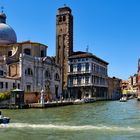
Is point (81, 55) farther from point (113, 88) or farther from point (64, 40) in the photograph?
point (113, 88)

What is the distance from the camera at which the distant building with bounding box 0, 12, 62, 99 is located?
2598 inches

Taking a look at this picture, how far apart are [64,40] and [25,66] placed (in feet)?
92.8

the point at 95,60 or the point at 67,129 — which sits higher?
the point at 95,60

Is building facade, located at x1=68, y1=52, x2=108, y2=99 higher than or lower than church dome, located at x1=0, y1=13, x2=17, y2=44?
lower

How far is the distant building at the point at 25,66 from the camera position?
66.0 metres

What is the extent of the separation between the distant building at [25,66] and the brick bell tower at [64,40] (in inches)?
475

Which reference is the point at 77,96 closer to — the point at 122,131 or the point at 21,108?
the point at 21,108

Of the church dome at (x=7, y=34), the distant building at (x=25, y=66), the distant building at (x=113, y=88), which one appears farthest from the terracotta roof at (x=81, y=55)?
the distant building at (x=113, y=88)

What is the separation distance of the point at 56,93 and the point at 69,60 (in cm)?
1455

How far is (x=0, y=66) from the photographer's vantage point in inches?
2576

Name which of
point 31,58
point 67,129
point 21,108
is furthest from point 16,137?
point 31,58

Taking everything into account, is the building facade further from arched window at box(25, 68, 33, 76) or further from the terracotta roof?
arched window at box(25, 68, 33, 76)

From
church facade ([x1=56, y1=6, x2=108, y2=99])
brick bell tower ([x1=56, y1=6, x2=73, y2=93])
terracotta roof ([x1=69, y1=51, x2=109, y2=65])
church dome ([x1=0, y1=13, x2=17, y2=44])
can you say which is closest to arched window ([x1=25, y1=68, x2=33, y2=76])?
church dome ([x1=0, y1=13, x2=17, y2=44])

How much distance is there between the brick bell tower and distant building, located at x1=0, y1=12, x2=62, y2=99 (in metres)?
12.1
